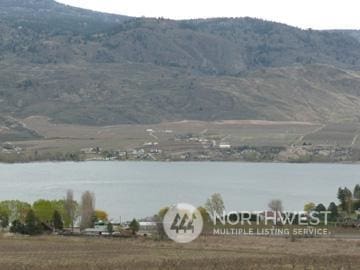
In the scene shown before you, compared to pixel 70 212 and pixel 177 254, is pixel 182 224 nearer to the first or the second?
pixel 177 254

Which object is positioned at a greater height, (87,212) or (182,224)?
(87,212)

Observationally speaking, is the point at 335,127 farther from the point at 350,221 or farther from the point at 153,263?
the point at 153,263

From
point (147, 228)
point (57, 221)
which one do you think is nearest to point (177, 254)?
point (147, 228)

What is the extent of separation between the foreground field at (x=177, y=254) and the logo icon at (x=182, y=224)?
35.1 inches

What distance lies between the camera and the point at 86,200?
141 feet

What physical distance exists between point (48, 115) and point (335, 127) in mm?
52698

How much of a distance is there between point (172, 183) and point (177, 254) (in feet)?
185

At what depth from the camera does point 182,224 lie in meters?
34.4

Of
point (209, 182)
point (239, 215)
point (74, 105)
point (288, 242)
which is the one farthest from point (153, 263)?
point (74, 105)

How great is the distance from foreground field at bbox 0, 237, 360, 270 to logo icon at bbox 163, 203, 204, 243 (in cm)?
89

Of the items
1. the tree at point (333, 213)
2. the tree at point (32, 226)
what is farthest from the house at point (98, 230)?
the tree at point (333, 213)

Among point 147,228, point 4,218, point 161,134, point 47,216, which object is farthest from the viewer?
point 161,134

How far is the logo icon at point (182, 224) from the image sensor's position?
32.7 meters

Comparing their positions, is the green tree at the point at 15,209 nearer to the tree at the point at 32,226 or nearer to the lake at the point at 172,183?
the tree at the point at 32,226
